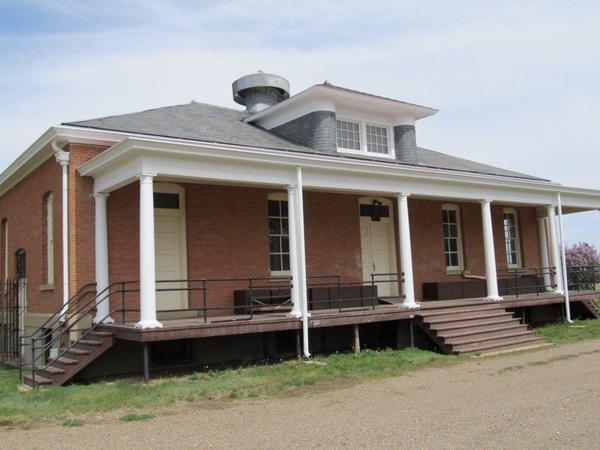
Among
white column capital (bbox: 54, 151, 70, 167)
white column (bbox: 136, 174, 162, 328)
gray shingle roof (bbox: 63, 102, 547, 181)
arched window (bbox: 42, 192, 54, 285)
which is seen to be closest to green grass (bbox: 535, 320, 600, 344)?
gray shingle roof (bbox: 63, 102, 547, 181)

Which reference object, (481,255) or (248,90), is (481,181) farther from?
(248,90)

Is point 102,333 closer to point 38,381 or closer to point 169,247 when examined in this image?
point 38,381

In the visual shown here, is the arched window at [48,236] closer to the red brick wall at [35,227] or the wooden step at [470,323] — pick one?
the red brick wall at [35,227]

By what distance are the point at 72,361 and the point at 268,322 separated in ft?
11.9

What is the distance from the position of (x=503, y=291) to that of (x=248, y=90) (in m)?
10.3

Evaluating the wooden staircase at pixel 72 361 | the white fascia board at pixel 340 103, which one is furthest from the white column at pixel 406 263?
the wooden staircase at pixel 72 361

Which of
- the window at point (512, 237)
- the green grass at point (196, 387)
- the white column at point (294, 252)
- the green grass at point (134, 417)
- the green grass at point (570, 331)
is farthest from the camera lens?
the window at point (512, 237)

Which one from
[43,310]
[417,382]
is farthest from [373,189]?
[43,310]

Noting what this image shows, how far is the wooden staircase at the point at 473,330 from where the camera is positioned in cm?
1363

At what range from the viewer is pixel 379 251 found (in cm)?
1772

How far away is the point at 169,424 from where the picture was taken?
7.92m

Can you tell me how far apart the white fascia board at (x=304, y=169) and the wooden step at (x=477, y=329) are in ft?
11.0

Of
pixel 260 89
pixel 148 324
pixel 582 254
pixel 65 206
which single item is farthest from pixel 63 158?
pixel 582 254

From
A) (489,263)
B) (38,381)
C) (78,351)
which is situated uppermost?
(489,263)
